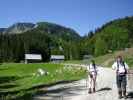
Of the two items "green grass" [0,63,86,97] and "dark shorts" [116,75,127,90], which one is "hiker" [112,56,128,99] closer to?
"dark shorts" [116,75,127,90]

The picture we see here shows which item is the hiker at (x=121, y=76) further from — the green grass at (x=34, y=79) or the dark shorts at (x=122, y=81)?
the green grass at (x=34, y=79)

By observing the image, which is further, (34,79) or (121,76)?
(34,79)

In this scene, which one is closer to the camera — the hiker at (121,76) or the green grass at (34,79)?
the hiker at (121,76)

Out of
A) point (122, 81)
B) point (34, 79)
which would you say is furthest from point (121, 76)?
point (34, 79)

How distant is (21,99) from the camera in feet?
75.7

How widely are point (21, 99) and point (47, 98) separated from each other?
159 cm

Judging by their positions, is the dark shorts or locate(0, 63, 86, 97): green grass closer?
the dark shorts

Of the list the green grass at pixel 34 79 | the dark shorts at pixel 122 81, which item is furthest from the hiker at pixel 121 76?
the green grass at pixel 34 79

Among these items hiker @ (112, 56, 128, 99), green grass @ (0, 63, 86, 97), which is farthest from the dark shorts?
green grass @ (0, 63, 86, 97)

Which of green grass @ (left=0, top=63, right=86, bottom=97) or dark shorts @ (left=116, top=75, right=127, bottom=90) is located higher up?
dark shorts @ (left=116, top=75, right=127, bottom=90)

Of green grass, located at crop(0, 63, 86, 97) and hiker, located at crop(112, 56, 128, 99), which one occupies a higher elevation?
hiker, located at crop(112, 56, 128, 99)

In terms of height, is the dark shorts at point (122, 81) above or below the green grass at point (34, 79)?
above

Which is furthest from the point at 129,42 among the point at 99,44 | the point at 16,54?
the point at 16,54

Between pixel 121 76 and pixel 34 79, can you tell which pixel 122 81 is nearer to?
pixel 121 76
